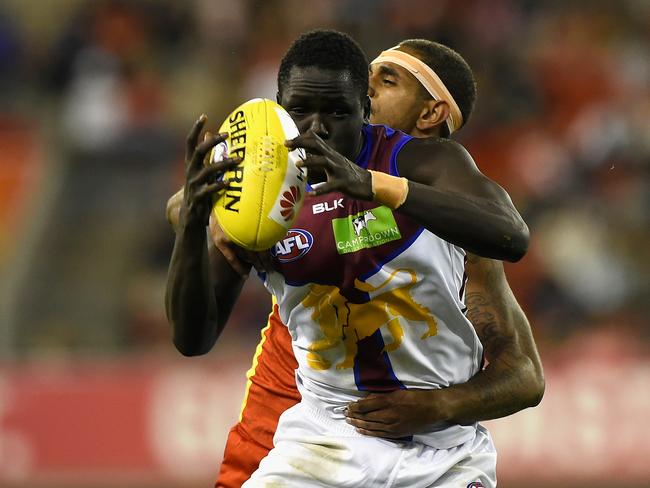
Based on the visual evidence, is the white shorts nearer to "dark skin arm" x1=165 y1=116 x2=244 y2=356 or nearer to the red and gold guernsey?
the red and gold guernsey

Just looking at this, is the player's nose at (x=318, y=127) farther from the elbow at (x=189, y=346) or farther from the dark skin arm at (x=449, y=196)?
the elbow at (x=189, y=346)

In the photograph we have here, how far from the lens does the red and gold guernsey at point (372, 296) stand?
4090 millimetres

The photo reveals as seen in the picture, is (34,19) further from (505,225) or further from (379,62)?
(505,225)

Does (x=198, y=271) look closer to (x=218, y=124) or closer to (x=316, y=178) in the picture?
(x=316, y=178)

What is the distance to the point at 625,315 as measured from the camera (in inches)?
412

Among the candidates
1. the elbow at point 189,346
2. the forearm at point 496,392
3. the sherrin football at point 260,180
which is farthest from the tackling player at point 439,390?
the sherrin football at point 260,180

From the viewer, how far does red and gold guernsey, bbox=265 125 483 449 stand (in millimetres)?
4090

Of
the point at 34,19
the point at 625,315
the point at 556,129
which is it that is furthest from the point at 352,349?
the point at 34,19

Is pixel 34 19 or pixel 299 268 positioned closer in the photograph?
pixel 299 268

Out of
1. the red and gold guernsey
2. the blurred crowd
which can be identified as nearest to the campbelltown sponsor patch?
the red and gold guernsey

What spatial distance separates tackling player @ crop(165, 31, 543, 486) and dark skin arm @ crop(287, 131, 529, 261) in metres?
0.71

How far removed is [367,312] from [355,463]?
522 millimetres

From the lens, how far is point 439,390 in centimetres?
429

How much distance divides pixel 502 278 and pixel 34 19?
34.6 feet
